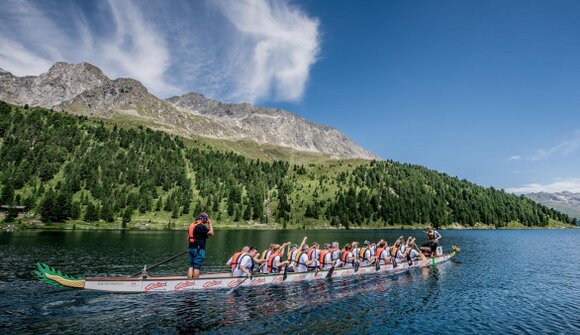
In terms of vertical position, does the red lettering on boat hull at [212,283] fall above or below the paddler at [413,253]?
below

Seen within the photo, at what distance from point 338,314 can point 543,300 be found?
66.3 ft

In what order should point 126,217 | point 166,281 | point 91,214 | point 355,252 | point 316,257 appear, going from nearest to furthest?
point 166,281 < point 316,257 < point 355,252 < point 91,214 < point 126,217

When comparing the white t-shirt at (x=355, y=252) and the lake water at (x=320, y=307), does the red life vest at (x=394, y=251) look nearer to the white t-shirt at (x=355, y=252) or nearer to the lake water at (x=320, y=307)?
the lake water at (x=320, y=307)

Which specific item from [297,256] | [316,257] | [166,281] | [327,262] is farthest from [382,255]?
[166,281]

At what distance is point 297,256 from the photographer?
3684cm

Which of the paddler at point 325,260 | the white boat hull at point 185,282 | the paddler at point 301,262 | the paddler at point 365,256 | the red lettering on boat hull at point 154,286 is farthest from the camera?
the paddler at point 365,256

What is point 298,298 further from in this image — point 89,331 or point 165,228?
point 165,228

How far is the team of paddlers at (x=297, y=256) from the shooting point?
28.5m

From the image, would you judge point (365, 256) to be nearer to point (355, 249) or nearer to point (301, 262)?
point (355, 249)

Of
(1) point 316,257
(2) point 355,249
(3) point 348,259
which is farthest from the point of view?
(2) point 355,249

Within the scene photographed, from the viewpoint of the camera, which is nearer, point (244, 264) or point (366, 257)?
point (244, 264)

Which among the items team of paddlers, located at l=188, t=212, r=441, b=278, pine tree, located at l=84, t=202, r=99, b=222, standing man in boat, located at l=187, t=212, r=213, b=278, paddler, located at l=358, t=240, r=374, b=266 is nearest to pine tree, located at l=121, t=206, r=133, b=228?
pine tree, located at l=84, t=202, r=99, b=222

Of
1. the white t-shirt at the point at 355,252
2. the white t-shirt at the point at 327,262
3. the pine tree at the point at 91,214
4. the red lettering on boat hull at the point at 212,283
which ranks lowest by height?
the red lettering on boat hull at the point at 212,283

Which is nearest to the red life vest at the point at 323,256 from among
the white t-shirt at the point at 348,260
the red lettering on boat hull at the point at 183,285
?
the white t-shirt at the point at 348,260
